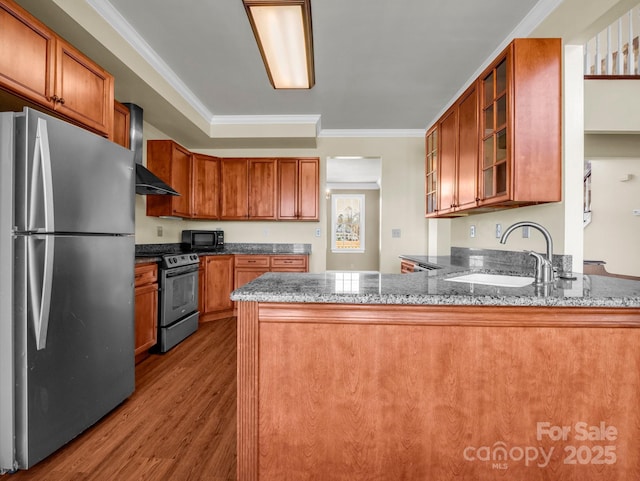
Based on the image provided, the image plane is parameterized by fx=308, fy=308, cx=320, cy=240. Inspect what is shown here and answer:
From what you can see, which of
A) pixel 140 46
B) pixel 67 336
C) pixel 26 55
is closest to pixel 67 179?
pixel 26 55

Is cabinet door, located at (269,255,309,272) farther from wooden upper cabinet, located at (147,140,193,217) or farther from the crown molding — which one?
the crown molding

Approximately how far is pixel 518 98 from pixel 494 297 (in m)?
1.51

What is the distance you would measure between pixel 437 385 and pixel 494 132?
1822 mm

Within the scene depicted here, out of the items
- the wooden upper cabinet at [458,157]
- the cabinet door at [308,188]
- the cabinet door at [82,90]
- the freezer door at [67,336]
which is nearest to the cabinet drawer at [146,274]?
the freezer door at [67,336]

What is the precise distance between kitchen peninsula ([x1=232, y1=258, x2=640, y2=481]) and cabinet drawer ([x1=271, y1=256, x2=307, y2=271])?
3132 millimetres

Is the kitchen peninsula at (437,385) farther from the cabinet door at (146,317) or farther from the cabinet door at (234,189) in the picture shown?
the cabinet door at (234,189)

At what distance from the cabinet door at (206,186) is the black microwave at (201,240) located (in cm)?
26

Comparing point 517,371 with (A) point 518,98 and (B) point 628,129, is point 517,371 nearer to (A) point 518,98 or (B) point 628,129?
(A) point 518,98

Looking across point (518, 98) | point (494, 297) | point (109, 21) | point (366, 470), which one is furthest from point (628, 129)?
point (109, 21)

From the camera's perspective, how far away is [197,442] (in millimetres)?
1728

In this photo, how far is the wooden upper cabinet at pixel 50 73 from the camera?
5.19ft

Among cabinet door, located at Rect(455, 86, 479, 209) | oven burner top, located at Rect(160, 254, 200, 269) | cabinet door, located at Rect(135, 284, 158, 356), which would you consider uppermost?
cabinet door, located at Rect(455, 86, 479, 209)

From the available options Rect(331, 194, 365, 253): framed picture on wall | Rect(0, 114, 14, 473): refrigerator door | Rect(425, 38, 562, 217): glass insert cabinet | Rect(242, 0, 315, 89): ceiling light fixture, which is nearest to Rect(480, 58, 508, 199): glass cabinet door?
Rect(425, 38, 562, 217): glass insert cabinet

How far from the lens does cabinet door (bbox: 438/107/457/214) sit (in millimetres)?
2826
